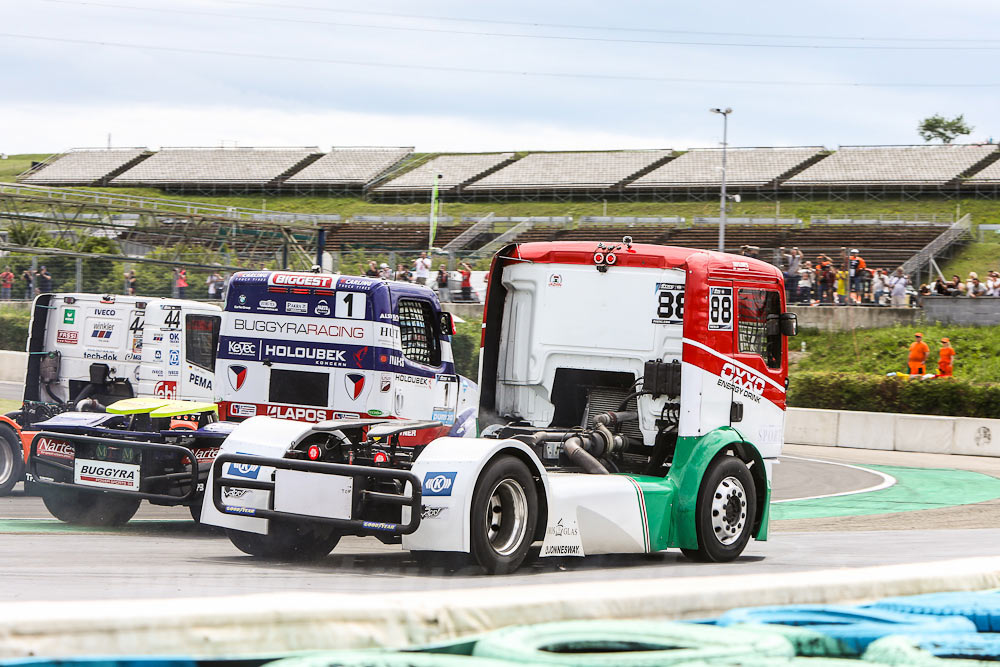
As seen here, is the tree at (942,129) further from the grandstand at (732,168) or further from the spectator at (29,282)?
the spectator at (29,282)

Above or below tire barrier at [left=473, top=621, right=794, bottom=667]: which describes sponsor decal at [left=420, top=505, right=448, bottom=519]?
below

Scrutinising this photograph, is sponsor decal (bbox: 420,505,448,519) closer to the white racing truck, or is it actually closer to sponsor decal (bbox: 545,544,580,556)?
sponsor decal (bbox: 545,544,580,556)

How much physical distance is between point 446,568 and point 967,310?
30420 mm

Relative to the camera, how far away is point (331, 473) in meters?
8.84

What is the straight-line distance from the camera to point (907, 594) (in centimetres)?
656

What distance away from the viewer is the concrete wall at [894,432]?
86.0ft

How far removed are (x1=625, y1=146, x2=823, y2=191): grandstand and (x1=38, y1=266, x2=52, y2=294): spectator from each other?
59592mm

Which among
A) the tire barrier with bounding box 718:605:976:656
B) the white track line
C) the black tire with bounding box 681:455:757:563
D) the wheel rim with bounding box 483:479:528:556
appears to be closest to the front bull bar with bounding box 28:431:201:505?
the wheel rim with bounding box 483:479:528:556

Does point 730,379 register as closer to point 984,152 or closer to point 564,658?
point 564,658

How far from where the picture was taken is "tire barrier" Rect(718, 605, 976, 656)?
514cm

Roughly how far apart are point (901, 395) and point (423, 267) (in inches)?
627

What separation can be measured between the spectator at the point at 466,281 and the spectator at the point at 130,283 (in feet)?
42.6

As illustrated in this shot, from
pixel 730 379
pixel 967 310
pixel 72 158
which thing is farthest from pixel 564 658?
pixel 72 158

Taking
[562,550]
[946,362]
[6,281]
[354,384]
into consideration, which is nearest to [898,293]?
[946,362]
